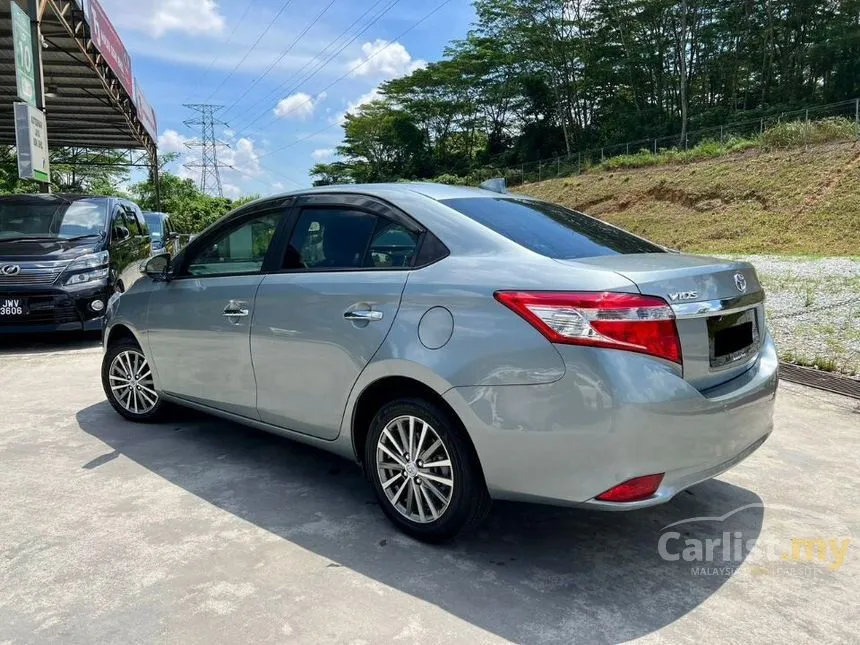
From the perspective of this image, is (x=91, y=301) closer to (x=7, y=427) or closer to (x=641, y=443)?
(x=7, y=427)

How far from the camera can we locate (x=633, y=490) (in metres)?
2.44

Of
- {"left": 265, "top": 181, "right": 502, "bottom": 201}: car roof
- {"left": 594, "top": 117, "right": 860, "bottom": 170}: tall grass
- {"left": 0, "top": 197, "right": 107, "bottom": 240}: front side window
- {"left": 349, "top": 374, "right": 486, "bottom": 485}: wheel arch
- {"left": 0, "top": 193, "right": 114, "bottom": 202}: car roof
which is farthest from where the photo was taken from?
{"left": 594, "top": 117, "right": 860, "bottom": 170}: tall grass

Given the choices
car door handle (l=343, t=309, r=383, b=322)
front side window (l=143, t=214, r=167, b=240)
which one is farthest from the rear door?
front side window (l=143, t=214, r=167, b=240)

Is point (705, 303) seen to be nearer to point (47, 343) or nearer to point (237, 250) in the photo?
point (237, 250)

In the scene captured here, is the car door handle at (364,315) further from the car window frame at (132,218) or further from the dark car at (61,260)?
the car window frame at (132,218)

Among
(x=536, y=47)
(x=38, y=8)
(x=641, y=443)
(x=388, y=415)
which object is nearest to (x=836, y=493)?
(x=641, y=443)

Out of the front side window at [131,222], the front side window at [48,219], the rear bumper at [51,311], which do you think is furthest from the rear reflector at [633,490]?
the front side window at [131,222]

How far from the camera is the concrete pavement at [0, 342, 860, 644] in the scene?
2352mm

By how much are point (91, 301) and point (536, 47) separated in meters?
50.9

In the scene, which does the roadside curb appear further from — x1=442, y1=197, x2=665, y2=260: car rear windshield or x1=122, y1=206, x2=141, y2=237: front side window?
x1=122, y1=206, x2=141, y2=237: front side window

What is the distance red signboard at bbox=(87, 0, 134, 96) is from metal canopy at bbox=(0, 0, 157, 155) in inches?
8.3

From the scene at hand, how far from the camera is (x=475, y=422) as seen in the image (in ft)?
8.65

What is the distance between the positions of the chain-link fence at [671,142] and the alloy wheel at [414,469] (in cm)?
2635

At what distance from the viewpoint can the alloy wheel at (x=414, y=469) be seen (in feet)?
9.32
